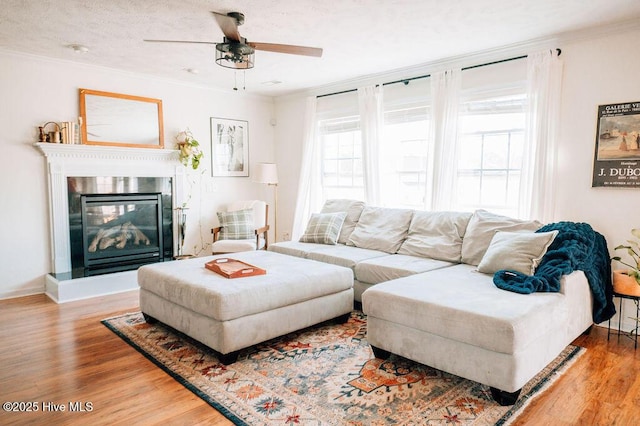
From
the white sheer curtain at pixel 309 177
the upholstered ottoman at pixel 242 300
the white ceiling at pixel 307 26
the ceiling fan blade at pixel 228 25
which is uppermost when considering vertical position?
the white ceiling at pixel 307 26

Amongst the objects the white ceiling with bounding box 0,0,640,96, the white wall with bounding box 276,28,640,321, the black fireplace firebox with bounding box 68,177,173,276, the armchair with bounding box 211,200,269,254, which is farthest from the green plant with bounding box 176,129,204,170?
the white wall with bounding box 276,28,640,321

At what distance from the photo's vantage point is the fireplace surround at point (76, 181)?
4.29 metres

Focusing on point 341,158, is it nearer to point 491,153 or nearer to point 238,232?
point 238,232

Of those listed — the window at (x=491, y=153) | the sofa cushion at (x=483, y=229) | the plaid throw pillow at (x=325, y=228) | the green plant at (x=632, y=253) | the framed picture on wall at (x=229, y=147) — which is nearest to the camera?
the green plant at (x=632, y=253)

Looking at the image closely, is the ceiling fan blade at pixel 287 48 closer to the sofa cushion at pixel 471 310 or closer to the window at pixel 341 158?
the sofa cushion at pixel 471 310

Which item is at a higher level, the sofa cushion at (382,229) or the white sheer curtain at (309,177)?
the white sheer curtain at (309,177)

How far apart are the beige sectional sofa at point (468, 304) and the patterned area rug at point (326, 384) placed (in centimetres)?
15

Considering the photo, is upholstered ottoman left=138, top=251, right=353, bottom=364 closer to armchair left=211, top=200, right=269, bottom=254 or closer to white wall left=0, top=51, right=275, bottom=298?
armchair left=211, top=200, right=269, bottom=254

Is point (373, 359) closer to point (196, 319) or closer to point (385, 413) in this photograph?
point (385, 413)

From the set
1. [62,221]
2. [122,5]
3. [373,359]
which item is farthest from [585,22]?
[62,221]

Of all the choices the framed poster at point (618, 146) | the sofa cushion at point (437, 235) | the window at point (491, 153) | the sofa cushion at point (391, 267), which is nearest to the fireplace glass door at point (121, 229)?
the sofa cushion at point (391, 267)

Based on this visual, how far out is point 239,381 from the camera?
8.16 feet

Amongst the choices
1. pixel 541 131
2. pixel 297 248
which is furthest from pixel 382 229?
pixel 541 131

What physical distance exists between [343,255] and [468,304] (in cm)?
179
